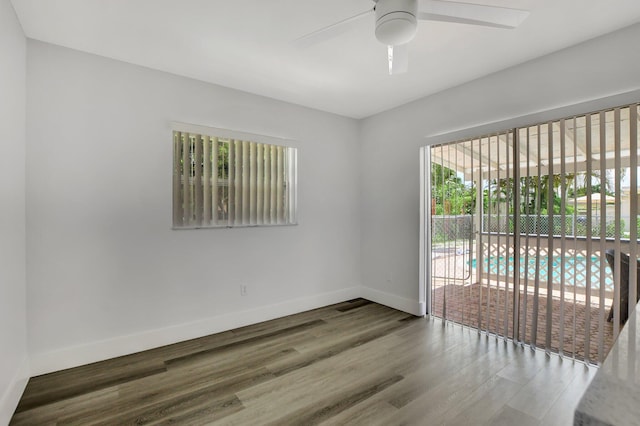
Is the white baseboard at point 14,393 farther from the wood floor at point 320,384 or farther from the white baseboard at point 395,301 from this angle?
the white baseboard at point 395,301

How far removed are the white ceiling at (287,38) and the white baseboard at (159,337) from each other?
245cm

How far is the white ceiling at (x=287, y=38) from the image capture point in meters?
1.97

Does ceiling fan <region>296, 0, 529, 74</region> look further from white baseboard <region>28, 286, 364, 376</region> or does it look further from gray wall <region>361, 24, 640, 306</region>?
white baseboard <region>28, 286, 364, 376</region>

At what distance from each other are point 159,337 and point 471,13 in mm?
3410

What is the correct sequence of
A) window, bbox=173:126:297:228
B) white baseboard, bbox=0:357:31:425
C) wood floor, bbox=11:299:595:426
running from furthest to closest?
1. window, bbox=173:126:297:228
2. wood floor, bbox=11:299:595:426
3. white baseboard, bbox=0:357:31:425

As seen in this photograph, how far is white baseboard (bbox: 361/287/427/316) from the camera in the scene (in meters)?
3.61

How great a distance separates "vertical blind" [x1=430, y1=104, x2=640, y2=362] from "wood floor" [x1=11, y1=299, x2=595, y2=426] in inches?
14.3

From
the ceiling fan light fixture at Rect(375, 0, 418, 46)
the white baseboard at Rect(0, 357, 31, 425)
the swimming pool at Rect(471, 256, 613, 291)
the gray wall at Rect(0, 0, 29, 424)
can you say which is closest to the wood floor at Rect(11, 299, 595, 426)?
the white baseboard at Rect(0, 357, 31, 425)

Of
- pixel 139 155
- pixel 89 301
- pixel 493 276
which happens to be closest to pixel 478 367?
pixel 493 276

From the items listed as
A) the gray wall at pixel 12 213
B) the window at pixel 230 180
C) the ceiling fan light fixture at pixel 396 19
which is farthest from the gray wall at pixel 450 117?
the gray wall at pixel 12 213

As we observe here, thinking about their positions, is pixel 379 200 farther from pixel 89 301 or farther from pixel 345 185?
pixel 89 301

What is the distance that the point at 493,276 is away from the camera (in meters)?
2.97

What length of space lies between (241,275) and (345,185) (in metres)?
1.87

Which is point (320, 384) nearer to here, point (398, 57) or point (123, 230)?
point (123, 230)
